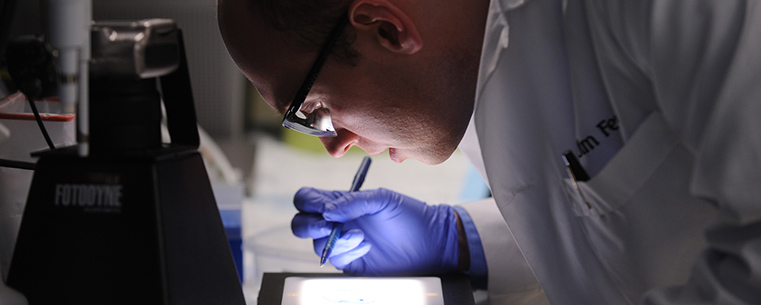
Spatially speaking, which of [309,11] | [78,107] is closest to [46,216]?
[78,107]

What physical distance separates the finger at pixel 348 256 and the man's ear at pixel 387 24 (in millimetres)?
385

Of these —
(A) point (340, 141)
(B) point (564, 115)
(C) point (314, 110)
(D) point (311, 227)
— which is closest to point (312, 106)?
(C) point (314, 110)

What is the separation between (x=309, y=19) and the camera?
2.91 ft

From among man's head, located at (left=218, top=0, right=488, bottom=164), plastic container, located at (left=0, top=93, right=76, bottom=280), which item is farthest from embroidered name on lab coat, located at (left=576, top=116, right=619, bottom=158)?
plastic container, located at (left=0, top=93, right=76, bottom=280)

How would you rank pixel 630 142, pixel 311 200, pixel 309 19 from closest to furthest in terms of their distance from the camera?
pixel 630 142 → pixel 309 19 → pixel 311 200

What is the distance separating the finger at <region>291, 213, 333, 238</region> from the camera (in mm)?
1102

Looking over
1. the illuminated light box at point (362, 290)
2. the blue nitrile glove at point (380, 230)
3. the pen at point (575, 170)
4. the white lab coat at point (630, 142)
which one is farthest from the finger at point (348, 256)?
the pen at point (575, 170)

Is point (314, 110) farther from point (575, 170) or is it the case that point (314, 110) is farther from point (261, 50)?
point (575, 170)

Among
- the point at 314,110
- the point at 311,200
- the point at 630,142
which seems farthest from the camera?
the point at 311,200

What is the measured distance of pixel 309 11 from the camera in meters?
0.88

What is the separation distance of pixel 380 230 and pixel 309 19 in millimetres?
491

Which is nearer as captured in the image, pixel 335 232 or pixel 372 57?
pixel 372 57

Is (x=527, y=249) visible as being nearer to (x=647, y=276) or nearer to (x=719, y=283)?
(x=647, y=276)

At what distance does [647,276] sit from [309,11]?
22.8 inches
